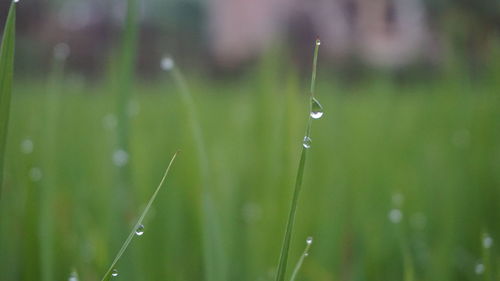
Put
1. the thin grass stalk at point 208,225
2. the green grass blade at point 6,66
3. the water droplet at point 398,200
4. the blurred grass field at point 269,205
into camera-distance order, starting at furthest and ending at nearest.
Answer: the water droplet at point 398,200
the blurred grass field at point 269,205
the thin grass stalk at point 208,225
the green grass blade at point 6,66

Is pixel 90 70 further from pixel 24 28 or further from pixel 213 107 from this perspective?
pixel 213 107

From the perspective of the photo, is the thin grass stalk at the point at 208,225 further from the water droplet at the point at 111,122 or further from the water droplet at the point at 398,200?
the water droplet at the point at 398,200

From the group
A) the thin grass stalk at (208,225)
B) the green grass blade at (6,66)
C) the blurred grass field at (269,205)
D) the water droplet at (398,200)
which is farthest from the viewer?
the water droplet at (398,200)

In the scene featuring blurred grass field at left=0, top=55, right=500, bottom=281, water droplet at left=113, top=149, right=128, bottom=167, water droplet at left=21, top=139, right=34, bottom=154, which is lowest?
blurred grass field at left=0, top=55, right=500, bottom=281

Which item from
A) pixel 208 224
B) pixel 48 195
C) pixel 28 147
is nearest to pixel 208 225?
pixel 208 224

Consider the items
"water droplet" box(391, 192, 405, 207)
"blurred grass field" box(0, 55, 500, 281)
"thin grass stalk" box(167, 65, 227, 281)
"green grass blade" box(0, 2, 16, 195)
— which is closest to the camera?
"green grass blade" box(0, 2, 16, 195)

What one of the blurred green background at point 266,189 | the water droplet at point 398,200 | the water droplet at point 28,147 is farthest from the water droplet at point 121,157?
the water droplet at point 398,200

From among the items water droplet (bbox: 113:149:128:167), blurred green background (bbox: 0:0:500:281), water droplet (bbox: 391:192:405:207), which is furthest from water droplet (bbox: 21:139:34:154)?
water droplet (bbox: 391:192:405:207)

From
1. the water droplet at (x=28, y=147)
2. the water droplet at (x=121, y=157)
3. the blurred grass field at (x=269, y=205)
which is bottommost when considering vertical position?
the blurred grass field at (x=269, y=205)

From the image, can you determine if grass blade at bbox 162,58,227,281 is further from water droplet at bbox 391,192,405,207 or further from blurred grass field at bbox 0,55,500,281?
water droplet at bbox 391,192,405,207
